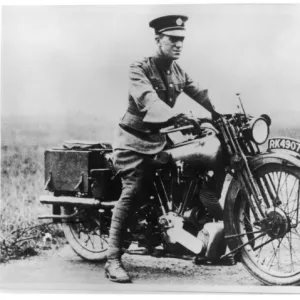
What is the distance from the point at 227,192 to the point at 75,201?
1.41 metres

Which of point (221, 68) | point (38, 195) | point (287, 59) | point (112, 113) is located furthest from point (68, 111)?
point (287, 59)

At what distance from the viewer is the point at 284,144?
19.1ft

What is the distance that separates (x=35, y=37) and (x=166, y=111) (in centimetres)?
149

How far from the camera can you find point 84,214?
6293 mm

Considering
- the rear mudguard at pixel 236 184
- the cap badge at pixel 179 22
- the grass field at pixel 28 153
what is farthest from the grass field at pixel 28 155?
the rear mudguard at pixel 236 184

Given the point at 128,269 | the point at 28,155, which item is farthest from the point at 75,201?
the point at 128,269

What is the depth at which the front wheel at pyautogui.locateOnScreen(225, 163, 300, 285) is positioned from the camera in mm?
5738

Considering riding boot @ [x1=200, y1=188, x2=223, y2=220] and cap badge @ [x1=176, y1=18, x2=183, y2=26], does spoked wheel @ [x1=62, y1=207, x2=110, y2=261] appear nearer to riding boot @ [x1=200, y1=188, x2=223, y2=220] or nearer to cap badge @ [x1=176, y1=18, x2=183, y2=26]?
riding boot @ [x1=200, y1=188, x2=223, y2=220]

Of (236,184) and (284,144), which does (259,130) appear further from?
(236,184)

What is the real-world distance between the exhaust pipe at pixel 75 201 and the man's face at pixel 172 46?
4.69 ft

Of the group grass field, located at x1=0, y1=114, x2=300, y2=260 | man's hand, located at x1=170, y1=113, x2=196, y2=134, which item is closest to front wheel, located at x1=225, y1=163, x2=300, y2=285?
man's hand, located at x1=170, y1=113, x2=196, y2=134

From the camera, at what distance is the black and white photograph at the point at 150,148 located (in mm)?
5859
